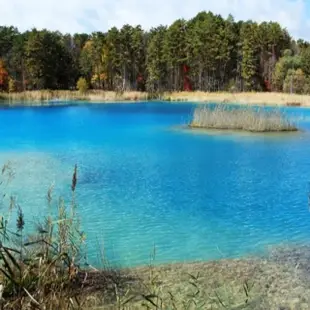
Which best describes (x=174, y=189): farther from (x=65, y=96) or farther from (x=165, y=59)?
(x=165, y=59)

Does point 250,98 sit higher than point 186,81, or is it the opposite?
point 186,81

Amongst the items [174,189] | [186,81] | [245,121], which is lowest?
[174,189]

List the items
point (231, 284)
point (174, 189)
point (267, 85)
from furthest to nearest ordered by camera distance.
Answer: point (267, 85) < point (174, 189) < point (231, 284)

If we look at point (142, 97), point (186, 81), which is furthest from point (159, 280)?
point (186, 81)

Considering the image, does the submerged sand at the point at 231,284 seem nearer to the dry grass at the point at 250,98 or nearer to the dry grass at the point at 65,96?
the dry grass at the point at 250,98

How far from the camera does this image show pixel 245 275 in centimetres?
451

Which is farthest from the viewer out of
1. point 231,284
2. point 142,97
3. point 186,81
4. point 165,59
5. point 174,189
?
point 186,81

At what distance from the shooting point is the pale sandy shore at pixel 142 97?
38.8 meters

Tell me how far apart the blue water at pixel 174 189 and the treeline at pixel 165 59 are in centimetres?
3225

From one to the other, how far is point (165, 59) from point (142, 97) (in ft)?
23.7

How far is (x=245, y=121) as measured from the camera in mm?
19750

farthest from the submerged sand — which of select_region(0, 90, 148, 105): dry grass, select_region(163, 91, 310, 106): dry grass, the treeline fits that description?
the treeline

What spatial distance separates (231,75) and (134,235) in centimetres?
4913

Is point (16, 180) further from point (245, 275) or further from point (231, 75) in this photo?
point (231, 75)
